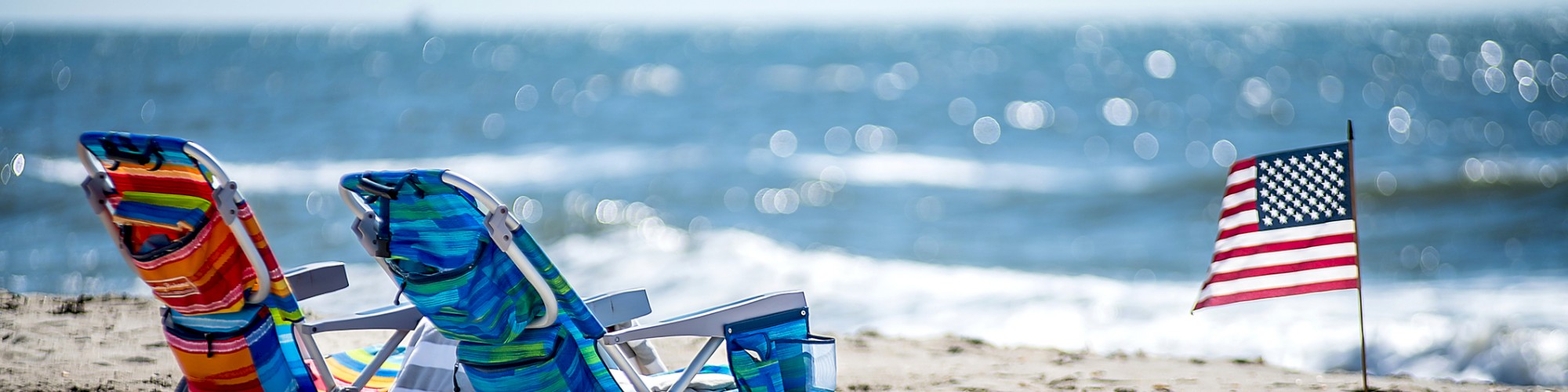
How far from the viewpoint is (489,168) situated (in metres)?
18.7

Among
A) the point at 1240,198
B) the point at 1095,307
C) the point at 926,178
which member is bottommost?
the point at 1095,307

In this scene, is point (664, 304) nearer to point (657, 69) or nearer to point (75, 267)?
point (75, 267)

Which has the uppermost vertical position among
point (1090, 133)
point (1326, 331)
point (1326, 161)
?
point (1090, 133)

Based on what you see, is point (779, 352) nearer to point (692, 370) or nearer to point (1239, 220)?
point (692, 370)

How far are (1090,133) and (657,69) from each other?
19234 mm

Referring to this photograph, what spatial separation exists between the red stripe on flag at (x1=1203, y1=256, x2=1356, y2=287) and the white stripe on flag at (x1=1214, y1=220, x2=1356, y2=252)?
8cm

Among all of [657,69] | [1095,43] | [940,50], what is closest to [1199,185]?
[657,69]

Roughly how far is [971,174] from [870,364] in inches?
473

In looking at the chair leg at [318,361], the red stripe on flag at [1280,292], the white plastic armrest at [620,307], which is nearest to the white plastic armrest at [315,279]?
the chair leg at [318,361]

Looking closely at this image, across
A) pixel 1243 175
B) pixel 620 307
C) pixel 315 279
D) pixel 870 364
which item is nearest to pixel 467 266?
pixel 620 307

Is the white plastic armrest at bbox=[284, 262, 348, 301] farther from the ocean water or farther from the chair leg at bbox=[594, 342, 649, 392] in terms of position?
the ocean water

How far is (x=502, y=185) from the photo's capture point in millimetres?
16578

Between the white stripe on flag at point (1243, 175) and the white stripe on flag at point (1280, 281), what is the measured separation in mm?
326

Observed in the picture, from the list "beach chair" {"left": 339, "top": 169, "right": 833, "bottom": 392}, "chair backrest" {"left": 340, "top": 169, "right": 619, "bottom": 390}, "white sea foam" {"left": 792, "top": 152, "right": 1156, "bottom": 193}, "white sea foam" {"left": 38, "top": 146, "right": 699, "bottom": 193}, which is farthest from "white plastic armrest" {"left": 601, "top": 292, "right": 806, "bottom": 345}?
"white sea foam" {"left": 792, "top": 152, "right": 1156, "bottom": 193}
